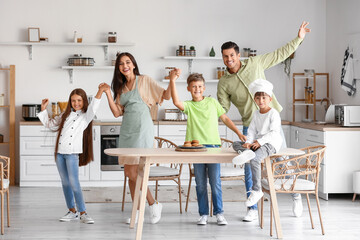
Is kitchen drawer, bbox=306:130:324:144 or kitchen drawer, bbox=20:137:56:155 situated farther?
kitchen drawer, bbox=20:137:56:155

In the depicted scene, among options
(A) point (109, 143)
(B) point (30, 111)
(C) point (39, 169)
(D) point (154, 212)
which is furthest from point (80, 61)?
(D) point (154, 212)

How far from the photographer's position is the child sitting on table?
4078mm

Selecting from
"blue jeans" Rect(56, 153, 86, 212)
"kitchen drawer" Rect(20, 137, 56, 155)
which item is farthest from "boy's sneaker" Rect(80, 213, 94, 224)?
"kitchen drawer" Rect(20, 137, 56, 155)

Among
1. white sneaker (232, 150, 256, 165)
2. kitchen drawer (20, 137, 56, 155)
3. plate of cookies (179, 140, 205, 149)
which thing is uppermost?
plate of cookies (179, 140, 205, 149)

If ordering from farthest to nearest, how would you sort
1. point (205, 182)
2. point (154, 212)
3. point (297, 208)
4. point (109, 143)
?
point (109, 143) → point (297, 208) → point (154, 212) → point (205, 182)

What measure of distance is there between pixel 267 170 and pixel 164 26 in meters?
3.80

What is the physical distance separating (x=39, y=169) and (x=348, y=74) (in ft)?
12.5

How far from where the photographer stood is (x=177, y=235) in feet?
14.7

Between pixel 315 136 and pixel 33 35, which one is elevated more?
pixel 33 35

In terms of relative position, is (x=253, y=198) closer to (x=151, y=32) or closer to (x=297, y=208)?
(x=297, y=208)

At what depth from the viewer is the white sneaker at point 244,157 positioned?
3922 mm

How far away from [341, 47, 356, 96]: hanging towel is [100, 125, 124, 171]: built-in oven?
274 cm

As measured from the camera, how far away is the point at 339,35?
7188mm

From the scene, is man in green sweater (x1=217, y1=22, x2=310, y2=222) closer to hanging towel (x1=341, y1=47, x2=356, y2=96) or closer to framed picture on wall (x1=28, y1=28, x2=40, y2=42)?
hanging towel (x1=341, y1=47, x2=356, y2=96)
